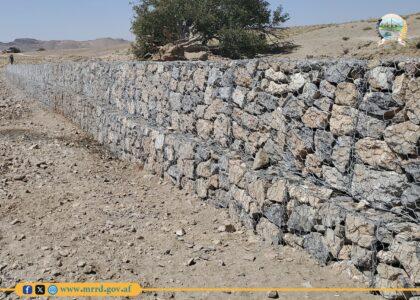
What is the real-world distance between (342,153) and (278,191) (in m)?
0.84

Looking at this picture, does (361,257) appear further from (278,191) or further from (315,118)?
(315,118)

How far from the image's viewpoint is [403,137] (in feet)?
11.5

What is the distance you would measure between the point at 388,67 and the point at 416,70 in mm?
247

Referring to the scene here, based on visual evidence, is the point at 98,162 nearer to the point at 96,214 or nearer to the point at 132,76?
the point at 132,76

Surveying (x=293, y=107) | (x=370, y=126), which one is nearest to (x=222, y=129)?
(x=293, y=107)

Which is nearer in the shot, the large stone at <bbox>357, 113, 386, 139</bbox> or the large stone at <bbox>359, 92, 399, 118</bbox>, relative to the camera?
the large stone at <bbox>359, 92, 399, 118</bbox>

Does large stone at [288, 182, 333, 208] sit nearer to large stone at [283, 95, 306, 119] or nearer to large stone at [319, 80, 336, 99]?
large stone at [283, 95, 306, 119]

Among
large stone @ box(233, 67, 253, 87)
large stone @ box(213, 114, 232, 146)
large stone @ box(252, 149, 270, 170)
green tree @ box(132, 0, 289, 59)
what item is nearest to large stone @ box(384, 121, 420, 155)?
large stone @ box(252, 149, 270, 170)

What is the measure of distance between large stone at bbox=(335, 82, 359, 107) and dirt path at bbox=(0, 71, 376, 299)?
149cm

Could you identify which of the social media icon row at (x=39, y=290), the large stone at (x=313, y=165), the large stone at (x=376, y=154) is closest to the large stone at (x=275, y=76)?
the large stone at (x=313, y=165)

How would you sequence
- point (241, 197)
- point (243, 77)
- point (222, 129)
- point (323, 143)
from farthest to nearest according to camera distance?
point (222, 129), point (243, 77), point (241, 197), point (323, 143)

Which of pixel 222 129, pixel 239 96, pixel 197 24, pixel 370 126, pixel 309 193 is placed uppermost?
pixel 197 24

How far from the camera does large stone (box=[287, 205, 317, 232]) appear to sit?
4.19 meters

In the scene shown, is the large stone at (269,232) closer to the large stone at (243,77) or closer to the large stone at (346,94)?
the large stone at (346,94)
